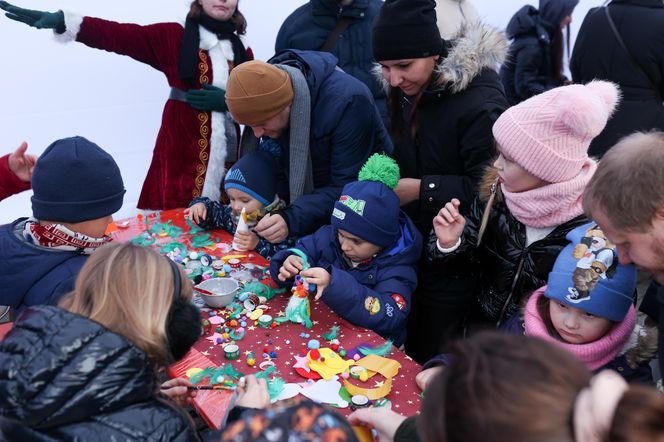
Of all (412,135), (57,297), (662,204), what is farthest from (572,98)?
(57,297)

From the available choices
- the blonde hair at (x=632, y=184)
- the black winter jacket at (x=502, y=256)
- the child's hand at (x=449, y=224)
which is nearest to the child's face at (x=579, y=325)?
the black winter jacket at (x=502, y=256)

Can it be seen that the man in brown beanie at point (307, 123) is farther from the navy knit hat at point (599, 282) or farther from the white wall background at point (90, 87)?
the white wall background at point (90, 87)

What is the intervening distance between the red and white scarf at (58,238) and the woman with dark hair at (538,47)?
4126 millimetres

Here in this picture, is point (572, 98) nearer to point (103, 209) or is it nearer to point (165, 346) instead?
point (165, 346)

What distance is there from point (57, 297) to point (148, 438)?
74 cm

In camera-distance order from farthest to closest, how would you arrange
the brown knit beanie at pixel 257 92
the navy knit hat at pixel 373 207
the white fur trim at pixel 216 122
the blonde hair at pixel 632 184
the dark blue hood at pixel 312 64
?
the white fur trim at pixel 216 122, the dark blue hood at pixel 312 64, the brown knit beanie at pixel 257 92, the navy knit hat at pixel 373 207, the blonde hair at pixel 632 184

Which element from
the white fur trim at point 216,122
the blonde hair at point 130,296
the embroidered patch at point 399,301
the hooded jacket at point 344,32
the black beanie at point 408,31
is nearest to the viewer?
the blonde hair at point 130,296

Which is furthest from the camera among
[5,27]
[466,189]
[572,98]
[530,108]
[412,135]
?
[5,27]

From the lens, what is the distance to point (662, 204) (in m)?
1.38

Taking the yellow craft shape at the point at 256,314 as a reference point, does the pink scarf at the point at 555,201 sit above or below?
above

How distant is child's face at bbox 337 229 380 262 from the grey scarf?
56 cm

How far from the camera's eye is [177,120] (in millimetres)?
3672

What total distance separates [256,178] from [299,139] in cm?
31

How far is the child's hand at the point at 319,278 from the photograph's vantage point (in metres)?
2.04
